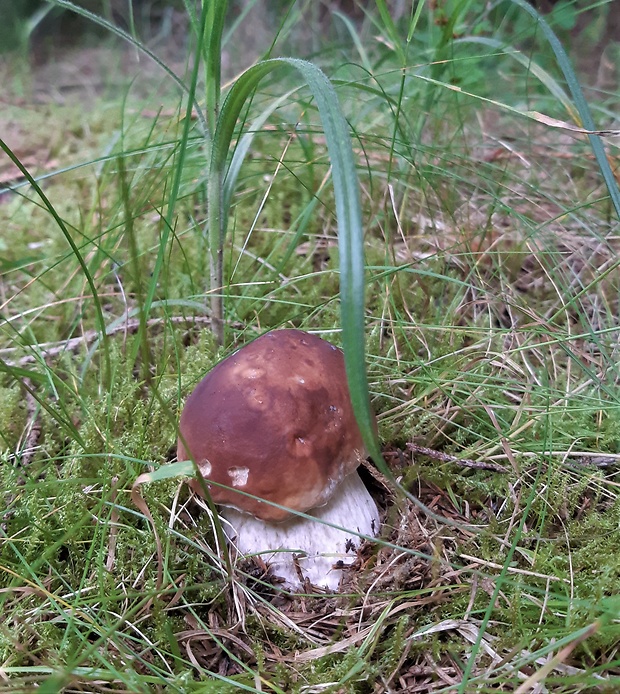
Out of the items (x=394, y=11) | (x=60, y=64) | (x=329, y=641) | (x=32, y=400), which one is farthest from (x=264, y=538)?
(x=60, y=64)

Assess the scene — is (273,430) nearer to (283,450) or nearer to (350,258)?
(283,450)

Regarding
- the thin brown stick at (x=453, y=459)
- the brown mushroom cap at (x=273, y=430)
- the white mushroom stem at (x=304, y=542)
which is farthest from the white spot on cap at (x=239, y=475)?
the thin brown stick at (x=453, y=459)

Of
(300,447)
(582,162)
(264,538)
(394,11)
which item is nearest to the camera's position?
(300,447)

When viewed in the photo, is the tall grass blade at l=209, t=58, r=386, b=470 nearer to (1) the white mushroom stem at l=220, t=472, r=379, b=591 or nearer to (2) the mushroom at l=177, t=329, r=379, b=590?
(2) the mushroom at l=177, t=329, r=379, b=590

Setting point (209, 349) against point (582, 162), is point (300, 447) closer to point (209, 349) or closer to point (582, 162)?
point (209, 349)

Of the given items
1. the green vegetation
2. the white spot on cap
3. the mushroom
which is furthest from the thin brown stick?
the white spot on cap

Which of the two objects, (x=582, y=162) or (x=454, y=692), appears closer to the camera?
(x=454, y=692)

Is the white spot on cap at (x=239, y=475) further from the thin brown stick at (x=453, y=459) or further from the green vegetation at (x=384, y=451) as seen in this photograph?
the thin brown stick at (x=453, y=459)

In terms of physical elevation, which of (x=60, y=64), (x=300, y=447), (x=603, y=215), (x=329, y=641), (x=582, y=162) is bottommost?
(x=329, y=641)
